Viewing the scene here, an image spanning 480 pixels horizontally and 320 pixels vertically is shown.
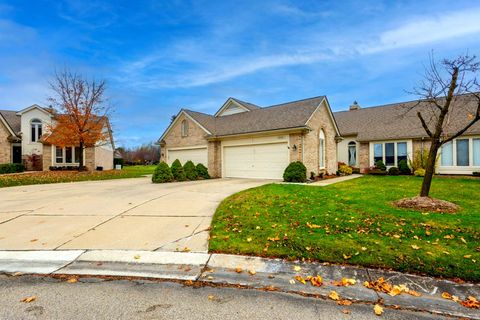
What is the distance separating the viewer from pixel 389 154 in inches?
733

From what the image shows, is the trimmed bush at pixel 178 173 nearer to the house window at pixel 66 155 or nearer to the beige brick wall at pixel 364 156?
the beige brick wall at pixel 364 156

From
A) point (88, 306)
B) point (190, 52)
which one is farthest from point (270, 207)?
point (190, 52)

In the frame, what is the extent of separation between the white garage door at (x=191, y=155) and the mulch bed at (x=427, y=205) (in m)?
13.1

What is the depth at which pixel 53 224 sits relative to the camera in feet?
19.5

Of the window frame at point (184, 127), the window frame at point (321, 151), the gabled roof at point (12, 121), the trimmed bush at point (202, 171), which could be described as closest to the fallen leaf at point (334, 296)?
the window frame at point (321, 151)

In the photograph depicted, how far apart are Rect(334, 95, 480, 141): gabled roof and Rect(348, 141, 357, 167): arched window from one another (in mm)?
918

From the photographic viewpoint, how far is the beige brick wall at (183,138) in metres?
18.2

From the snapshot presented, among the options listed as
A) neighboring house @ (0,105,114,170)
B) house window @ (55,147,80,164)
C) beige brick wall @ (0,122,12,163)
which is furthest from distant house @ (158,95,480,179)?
beige brick wall @ (0,122,12,163)

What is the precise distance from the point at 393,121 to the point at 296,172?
11541mm

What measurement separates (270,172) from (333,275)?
39.0 ft

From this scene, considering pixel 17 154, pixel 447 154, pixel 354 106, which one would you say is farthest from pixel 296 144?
pixel 17 154

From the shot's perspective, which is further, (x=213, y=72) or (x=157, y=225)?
(x=213, y=72)

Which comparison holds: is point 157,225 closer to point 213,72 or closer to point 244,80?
point 213,72

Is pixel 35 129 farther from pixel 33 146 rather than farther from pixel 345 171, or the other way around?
pixel 345 171
